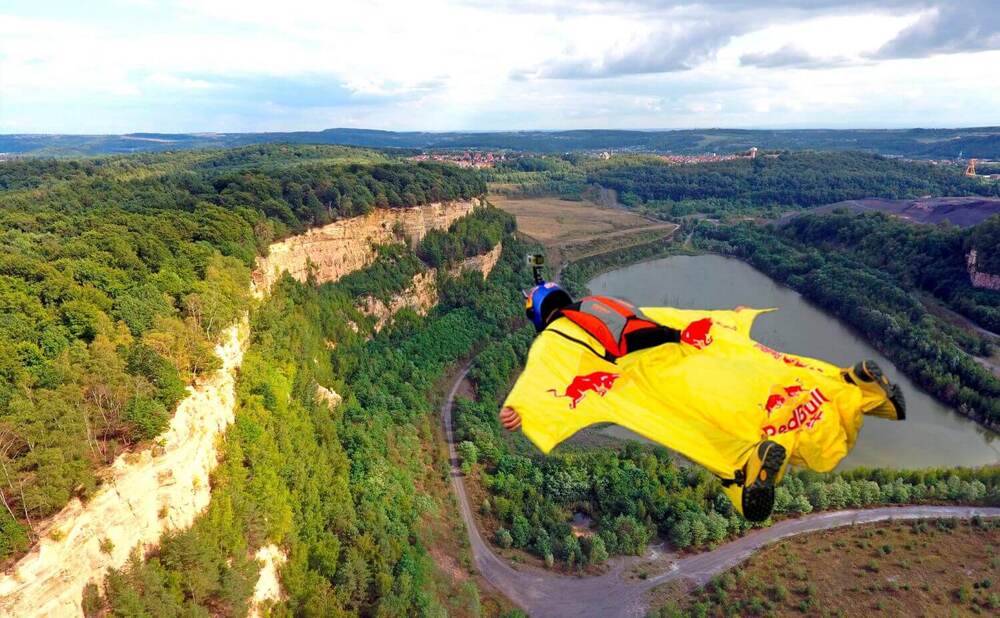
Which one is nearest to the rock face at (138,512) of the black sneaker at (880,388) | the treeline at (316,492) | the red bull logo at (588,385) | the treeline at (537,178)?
the treeline at (316,492)

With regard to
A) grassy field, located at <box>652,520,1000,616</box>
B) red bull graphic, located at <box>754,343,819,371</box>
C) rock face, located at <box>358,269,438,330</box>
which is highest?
red bull graphic, located at <box>754,343,819,371</box>

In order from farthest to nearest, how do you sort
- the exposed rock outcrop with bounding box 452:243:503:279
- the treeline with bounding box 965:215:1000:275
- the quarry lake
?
the exposed rock outcrop with bounding box 452:243:503:279 < the treeline with bounding box 965:215:1000:275 < the quarry lake

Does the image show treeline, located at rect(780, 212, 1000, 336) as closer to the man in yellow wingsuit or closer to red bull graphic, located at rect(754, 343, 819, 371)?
red bull graphic, located at rect(754, 343, 819, 371)

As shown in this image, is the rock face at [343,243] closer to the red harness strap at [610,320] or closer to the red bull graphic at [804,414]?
the red harness strap at [610,320]

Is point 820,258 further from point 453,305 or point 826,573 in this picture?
point 826,573

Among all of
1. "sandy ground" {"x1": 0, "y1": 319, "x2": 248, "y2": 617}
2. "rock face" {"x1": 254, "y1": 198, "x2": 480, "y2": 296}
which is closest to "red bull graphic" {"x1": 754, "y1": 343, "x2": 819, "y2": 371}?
"sandy ground" {"x1": 0, "y1": 319, "x2": 248, "y2": 617}

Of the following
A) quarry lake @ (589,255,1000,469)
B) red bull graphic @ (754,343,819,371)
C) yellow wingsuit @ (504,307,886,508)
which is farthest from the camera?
quarry lake @ (589,255,1000,469)

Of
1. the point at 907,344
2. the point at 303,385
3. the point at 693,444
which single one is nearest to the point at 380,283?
the point at 303,385
